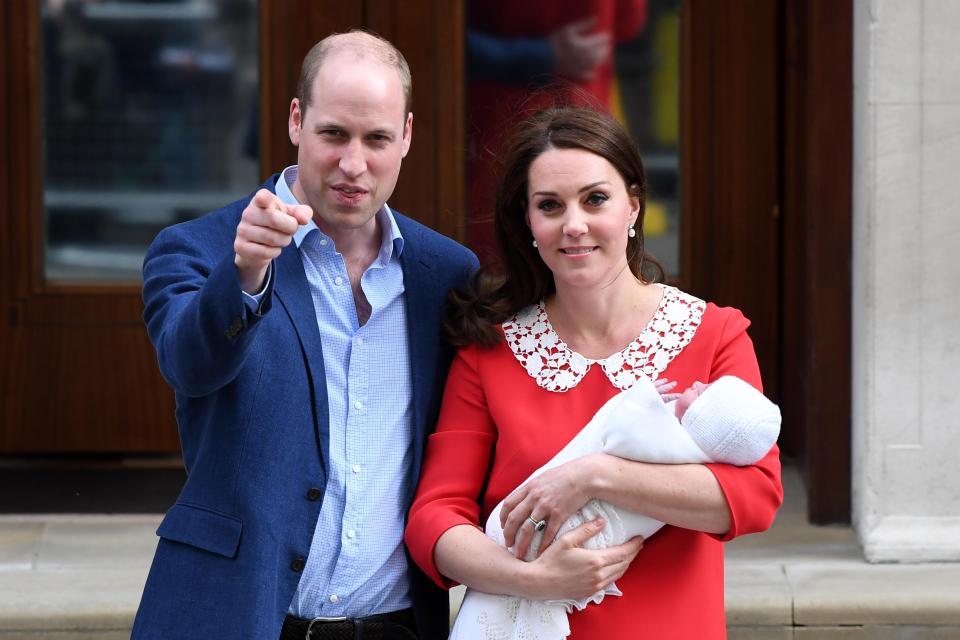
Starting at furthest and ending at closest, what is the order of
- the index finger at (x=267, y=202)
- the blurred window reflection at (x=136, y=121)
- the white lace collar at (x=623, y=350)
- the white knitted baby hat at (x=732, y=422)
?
the blurred window reflection at (x=136, y=121), the white lace collar at (x=623, y=350), the white knitted baby hat at (x=732, y=422), the index finger at (x=267, y=202)

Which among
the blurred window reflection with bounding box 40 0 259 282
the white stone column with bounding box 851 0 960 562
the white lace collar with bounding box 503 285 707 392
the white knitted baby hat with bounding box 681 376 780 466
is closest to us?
the white knitted baby hat with bounding box 681 376 780 466

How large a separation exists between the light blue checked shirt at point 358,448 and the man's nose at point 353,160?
161mm

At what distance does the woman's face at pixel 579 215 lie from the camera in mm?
2697

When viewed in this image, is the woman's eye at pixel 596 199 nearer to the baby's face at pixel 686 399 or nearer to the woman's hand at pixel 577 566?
the baby's face at pixel 686 399

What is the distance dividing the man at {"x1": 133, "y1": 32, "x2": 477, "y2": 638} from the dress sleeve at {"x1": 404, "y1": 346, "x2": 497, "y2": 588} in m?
0.04

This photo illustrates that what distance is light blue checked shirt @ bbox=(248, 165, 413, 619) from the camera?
2.67 m

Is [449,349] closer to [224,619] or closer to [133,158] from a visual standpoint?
[224,619]

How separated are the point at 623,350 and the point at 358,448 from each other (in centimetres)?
52

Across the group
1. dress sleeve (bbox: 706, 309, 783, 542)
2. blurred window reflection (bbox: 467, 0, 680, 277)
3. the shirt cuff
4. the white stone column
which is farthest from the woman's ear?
blurred window reflection (bbox: 467, 0, 680, 277)

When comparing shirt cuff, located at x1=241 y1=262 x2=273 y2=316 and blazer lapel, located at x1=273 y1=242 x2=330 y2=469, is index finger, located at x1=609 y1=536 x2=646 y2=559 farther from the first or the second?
shirt cuff, located at x1=241 y1=262 x2=273 y2=316

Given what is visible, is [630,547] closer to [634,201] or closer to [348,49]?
[634,201]

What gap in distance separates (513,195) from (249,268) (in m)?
0.67

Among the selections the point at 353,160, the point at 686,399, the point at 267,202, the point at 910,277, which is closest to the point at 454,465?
the point at 686,399

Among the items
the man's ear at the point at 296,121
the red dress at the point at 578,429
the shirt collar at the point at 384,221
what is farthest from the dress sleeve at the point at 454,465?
the man's ear at the point at 296,121
